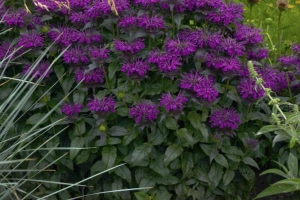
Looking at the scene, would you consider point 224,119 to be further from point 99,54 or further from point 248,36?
point 99,54

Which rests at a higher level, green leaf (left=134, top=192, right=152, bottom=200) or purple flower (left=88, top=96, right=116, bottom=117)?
purple flower (left=88, top=96, right=116, bottom=117)

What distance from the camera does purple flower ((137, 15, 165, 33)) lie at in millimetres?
2752

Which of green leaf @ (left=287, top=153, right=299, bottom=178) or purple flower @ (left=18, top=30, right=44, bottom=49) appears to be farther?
purple flower @ (left=18, top=30, right=44, bottom=49)

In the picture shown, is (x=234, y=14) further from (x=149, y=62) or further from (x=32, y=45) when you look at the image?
(x=32, y=45)

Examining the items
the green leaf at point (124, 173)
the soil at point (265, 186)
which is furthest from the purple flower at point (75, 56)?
the soil at point (265, 186)

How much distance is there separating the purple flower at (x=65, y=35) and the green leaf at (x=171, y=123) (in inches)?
24.2

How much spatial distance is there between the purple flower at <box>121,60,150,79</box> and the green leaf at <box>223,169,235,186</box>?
26.0 inches

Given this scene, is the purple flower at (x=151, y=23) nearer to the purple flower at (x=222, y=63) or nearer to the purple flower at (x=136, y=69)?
the purple flower at (x=136, y=69)

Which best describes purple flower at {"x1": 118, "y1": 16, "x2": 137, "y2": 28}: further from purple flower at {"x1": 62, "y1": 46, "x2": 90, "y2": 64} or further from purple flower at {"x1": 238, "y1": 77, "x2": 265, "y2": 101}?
purple flower at {"x1": 238, "y1": 77, "x2": 265, "y2": 101}

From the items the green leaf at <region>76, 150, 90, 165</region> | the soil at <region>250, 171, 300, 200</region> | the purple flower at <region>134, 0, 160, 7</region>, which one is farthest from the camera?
the soil at <region>250, 171, 300, 200</region>

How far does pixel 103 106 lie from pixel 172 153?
403 mm

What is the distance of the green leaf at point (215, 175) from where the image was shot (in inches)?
114

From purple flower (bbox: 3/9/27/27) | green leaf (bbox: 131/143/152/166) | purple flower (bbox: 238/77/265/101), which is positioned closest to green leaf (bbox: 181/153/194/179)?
green leaf (bbox: 131/143/152/166)

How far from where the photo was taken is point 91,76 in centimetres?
282
